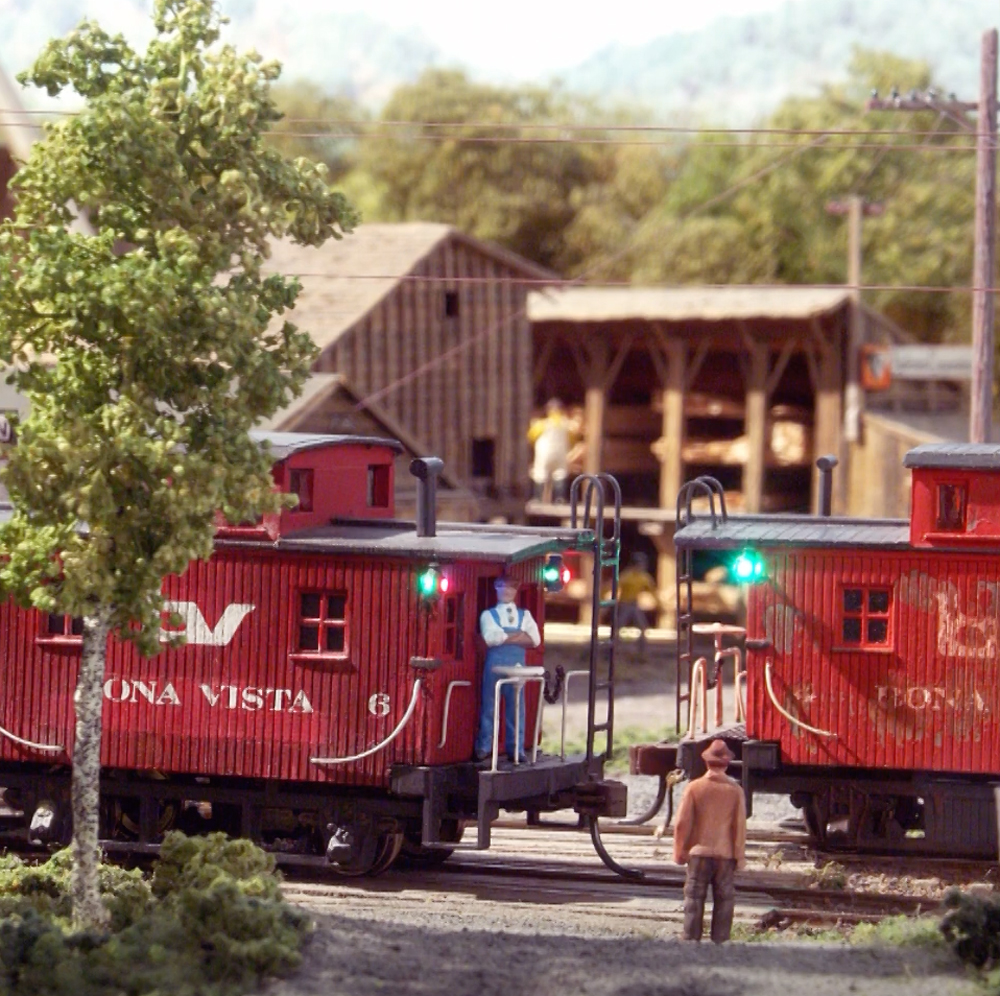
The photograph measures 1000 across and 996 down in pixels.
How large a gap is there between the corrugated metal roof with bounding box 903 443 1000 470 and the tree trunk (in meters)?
8.23

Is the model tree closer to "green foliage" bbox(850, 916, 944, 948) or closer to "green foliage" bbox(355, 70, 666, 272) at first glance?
"green foliage" bbox(850, 916, 944, 948)

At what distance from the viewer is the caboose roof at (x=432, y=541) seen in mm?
16906

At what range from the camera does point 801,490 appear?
4881 cm

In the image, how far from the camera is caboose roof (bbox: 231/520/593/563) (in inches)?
666

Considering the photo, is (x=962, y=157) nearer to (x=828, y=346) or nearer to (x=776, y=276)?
(x=776, y=276)

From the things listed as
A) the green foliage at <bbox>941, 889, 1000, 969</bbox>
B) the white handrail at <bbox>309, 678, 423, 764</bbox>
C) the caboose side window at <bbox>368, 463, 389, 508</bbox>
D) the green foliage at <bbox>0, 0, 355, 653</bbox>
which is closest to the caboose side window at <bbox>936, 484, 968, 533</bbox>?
the green foliage at <bbox>941, 889, 1000, 969</bbox>

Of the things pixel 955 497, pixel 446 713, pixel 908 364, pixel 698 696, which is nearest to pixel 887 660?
pixel 955 497

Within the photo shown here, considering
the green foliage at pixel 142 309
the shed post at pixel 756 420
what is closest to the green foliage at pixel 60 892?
the green foliage at pixel 142 309

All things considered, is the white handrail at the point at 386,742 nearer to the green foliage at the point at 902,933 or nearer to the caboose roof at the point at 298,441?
the caboose roof at the point at 298,441

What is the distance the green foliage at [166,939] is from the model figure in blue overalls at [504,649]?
369cm

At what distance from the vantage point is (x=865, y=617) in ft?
59.6

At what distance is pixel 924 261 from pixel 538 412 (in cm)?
1428

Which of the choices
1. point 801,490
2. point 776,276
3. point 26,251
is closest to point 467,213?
point 776,276

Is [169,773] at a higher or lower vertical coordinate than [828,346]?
lower
